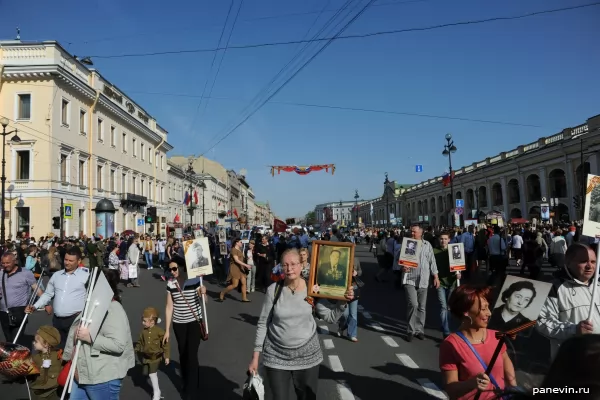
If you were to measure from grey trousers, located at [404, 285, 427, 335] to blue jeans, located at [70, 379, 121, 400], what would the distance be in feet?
18.2

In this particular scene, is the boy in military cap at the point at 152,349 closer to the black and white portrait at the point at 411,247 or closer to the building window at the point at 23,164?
the black and white portrait at the point at 411,247

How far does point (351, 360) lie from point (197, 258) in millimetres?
2863

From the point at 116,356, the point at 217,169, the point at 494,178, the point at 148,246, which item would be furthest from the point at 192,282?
the point at 217,169

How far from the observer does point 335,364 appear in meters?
6.40

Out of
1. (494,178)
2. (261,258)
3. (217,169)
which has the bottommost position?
(261,258)

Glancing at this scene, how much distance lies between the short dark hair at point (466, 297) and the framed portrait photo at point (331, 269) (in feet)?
3.22

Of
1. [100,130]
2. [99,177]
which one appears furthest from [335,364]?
[100,130]

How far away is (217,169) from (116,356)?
318 ft

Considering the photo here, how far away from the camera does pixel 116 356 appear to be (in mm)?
3592

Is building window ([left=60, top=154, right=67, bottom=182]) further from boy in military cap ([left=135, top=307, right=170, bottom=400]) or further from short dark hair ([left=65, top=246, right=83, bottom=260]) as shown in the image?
boy in military cap ([left=135, top=307, right=170, bottom=400])

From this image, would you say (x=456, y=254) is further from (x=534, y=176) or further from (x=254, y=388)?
(x=534, y=176)

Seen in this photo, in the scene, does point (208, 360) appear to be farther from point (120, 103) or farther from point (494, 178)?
point (494, 178)

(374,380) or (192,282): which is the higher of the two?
(192,282)

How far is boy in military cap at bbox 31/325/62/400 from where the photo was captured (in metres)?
3.99
